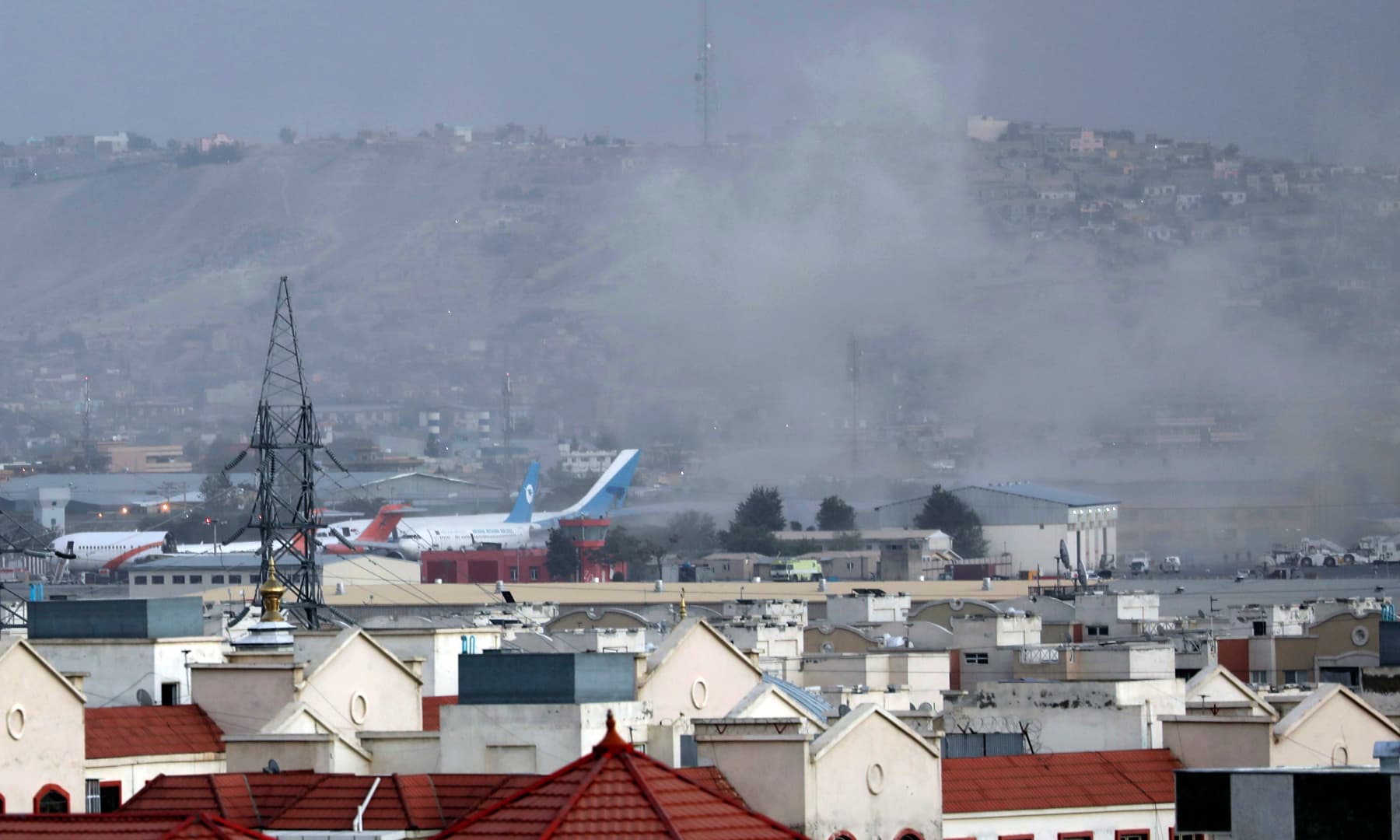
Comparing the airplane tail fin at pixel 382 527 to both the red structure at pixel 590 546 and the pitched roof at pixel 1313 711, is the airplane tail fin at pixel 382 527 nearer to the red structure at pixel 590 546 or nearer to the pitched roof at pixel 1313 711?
the red structure at pixel 590 546

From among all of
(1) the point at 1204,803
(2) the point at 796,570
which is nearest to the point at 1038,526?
(2) the point at 796,570

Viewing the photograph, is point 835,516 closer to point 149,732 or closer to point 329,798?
point 149,732

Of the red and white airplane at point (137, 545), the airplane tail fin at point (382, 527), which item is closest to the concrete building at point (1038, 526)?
the airplane tail fin at point (382, 527)

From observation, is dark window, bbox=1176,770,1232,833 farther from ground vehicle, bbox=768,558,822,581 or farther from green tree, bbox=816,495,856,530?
green tree, bbox=816,495,856,530

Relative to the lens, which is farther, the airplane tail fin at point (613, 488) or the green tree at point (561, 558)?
the airplane tail fin at point (613, 488)

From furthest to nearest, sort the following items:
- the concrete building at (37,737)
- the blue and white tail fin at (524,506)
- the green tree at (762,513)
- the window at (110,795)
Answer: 1. the blue and white tail fin at (524,506)
2. the green tree at (762,513)
3. the window at (110,795)
4. the concrete building at (37,737)

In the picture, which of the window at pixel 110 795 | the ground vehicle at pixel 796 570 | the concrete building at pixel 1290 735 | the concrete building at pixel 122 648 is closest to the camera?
the concrete building at pixel 1290 735

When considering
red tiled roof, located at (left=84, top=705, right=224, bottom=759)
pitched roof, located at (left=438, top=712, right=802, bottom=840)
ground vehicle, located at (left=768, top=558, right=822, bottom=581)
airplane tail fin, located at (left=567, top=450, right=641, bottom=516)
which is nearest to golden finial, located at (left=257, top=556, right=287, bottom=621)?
red tiled roof, located at (left=84, top=705, right=224, bottom=759)
